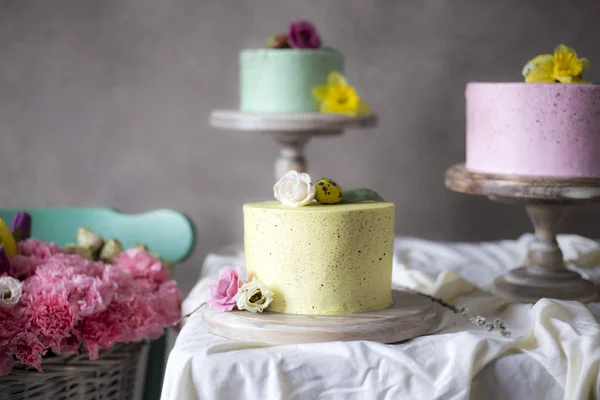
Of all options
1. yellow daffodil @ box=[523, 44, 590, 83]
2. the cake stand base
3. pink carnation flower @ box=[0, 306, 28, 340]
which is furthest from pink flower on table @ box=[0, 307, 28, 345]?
yellow daffodil @ box=[523, 44, 590, 83]

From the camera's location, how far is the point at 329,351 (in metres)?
1.01

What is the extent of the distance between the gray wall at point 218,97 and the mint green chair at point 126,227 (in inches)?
37.7

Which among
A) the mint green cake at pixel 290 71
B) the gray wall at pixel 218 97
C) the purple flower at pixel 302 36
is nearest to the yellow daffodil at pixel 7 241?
the mint green cake at pixel 290 71

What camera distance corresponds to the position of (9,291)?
1225 millimetres

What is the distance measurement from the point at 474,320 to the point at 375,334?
196 millimetres

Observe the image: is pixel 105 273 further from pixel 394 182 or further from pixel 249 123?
pixel 394 182

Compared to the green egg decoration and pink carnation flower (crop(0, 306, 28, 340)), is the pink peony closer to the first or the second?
pink carnation flower (crop(0, 306, 28, 340))

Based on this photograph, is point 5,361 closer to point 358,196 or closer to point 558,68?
point 358,196

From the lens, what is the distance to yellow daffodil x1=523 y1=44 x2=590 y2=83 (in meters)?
1.34

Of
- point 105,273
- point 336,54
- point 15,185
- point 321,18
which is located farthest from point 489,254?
point 15,185

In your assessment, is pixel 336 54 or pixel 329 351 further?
pixel 336 54

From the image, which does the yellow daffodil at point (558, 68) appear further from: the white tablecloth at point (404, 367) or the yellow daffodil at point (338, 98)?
the yellow daffodil at point (338, 98)

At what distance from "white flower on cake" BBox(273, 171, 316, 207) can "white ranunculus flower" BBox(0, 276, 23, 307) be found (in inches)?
16.8

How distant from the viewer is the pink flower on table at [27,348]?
119 cm
